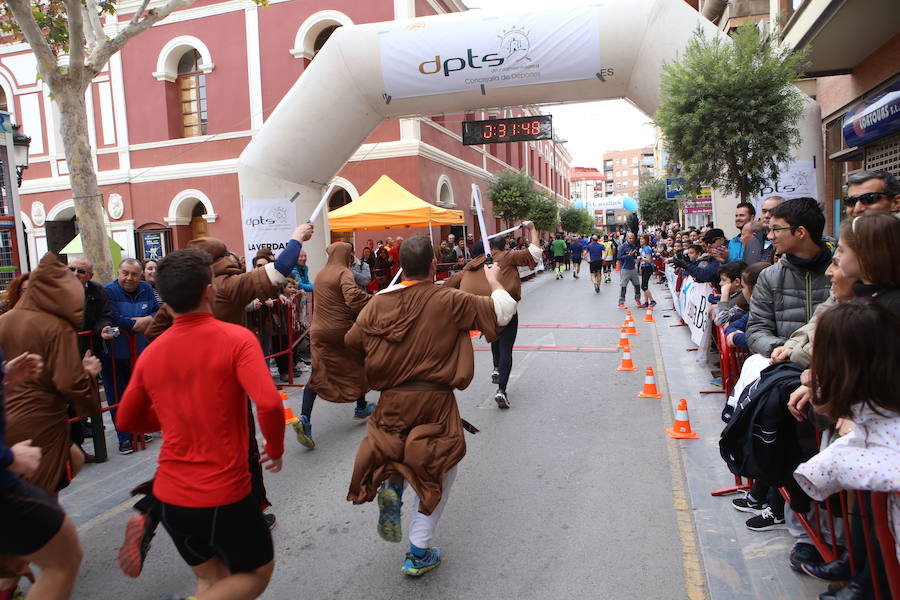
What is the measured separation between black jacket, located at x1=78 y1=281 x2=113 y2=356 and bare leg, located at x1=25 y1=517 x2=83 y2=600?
12.5ft

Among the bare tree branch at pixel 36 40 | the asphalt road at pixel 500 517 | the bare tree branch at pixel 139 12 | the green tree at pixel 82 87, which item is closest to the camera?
the asphalt road at pixel 500 517

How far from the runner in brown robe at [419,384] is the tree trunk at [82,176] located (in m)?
7.57

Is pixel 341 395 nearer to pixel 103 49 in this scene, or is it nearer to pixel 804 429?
pixel 804 429

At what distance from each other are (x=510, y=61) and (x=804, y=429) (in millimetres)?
8467

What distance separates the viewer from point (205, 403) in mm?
2451

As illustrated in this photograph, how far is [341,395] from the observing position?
19.3 ft

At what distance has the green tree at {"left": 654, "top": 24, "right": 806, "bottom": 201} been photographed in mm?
7988

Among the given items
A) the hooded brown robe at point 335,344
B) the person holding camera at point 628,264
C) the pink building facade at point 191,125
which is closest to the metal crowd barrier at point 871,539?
the hooded brown robe at point 335,344

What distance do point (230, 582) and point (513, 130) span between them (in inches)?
476

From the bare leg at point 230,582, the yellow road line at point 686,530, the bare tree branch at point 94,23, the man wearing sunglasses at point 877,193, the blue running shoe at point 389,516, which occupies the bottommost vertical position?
the yellow road line at point 686,530

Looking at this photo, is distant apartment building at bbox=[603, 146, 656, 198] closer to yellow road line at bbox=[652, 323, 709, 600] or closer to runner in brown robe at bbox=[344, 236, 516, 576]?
yellow road line at bbox=[652, 323, 709, 600]

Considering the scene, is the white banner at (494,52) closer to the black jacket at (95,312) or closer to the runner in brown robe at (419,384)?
the black jacket at (95,312)

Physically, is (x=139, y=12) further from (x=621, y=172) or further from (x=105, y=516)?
(x=621, y=172)

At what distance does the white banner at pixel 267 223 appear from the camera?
1123cm
